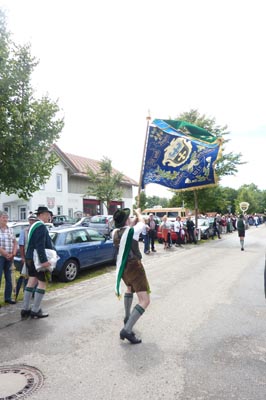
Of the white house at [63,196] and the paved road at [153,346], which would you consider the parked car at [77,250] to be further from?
the white house at [63,196]

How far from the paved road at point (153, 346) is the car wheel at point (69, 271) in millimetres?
1185

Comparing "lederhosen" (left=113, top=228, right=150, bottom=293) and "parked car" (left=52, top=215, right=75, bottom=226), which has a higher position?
"parked car" (left=52, top=215, right=75, bottom=226)

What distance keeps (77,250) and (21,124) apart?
376 cm

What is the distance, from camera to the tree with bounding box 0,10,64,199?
8359 mm

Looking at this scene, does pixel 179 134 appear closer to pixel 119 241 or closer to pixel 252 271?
pixel 252 271

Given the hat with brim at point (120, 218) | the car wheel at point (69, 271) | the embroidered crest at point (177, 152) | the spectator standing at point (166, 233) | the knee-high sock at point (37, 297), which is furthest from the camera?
the spectator standing at point (166, 233)

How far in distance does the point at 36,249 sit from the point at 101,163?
2854 centimetres

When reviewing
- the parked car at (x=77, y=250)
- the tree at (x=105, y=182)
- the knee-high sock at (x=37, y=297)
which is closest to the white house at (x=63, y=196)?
the tree at (x=105, y=182)

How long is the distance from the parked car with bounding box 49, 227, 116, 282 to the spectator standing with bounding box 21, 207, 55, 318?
316cm

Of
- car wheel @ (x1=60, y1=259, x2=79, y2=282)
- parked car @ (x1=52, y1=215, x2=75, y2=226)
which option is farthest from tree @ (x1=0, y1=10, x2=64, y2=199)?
parked car @ (x1=52, y1=215, x2=75, y2=226)

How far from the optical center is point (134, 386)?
132 inches

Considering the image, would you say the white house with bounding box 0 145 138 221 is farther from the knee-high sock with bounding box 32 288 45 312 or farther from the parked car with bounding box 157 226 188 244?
the knee-high sock with bounding box 32 288 45 312

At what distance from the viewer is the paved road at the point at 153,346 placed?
333 cm

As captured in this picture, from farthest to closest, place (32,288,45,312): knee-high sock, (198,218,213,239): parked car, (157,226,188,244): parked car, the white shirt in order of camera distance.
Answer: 1. (198,218,213,239): parked car
2. the white shirt
3. (157,226,188,244): parked car
4. (32,288,45,312): knee-high sock
